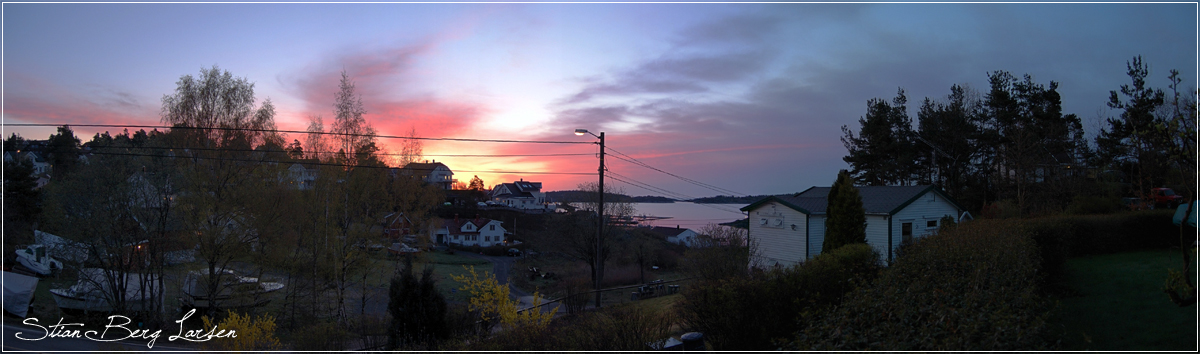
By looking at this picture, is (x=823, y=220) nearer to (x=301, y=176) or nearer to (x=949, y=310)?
(x=949, y=310)

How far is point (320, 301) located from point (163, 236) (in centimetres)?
609

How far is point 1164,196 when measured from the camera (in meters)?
19.9

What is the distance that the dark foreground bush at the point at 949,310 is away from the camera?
4078 mm

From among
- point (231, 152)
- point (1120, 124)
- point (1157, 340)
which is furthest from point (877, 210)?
point (231, 152)

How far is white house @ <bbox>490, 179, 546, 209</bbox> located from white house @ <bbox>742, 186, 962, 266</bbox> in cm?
6061

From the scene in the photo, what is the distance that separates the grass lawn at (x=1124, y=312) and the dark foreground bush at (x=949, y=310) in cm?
50

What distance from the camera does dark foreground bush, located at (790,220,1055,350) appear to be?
4.08 meters

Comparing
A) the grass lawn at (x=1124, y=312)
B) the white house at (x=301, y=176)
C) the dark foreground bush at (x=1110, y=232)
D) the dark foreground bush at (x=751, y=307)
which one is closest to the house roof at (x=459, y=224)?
the white house at (x=301, y=176)

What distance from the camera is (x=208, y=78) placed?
19766 millimetres

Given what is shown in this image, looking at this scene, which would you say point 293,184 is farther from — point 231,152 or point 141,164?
point 141,164

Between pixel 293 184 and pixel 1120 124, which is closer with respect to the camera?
pixel 293 184

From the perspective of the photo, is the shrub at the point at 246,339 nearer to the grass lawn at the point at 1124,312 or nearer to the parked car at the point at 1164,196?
the grass lawn at the point at 1124,312

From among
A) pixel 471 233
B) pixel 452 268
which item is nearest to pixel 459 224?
pixel 471 233

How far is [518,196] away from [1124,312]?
262 feet
